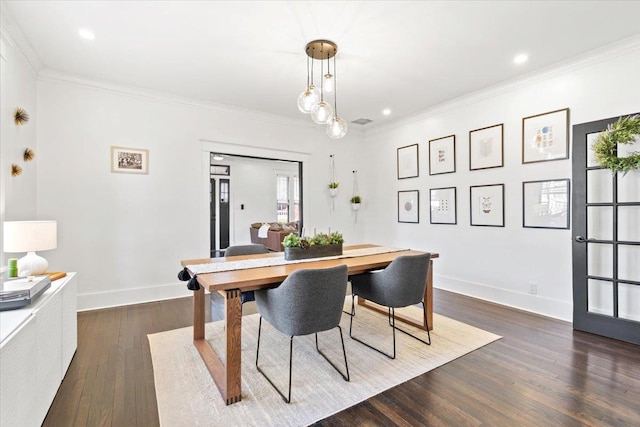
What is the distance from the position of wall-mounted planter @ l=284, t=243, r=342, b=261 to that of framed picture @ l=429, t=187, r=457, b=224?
7.40ft

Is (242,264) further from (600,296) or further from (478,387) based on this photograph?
(600,296)

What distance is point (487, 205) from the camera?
4.06m

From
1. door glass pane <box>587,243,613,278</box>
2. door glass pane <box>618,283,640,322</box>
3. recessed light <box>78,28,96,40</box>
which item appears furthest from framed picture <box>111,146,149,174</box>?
door glass pane <box>618,283,640,322</box>

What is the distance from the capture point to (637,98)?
2.84m

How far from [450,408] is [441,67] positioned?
319cm

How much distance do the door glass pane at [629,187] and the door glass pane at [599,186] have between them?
67mm

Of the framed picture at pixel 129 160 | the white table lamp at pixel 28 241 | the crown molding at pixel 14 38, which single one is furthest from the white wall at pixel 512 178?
the crown molding at pixel 14 38

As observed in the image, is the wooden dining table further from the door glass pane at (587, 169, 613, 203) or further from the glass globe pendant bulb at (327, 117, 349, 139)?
the door glass pane at (587, 169, 613, 203)

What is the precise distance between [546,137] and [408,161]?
1.99m

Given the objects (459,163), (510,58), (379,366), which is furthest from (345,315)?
(510,58)

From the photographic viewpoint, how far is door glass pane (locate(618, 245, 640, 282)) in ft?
9.28

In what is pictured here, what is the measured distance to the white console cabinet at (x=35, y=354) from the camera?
128cm

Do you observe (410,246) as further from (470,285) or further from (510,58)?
(510,58)

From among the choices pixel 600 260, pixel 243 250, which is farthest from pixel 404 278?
Result: pixel 600 260
